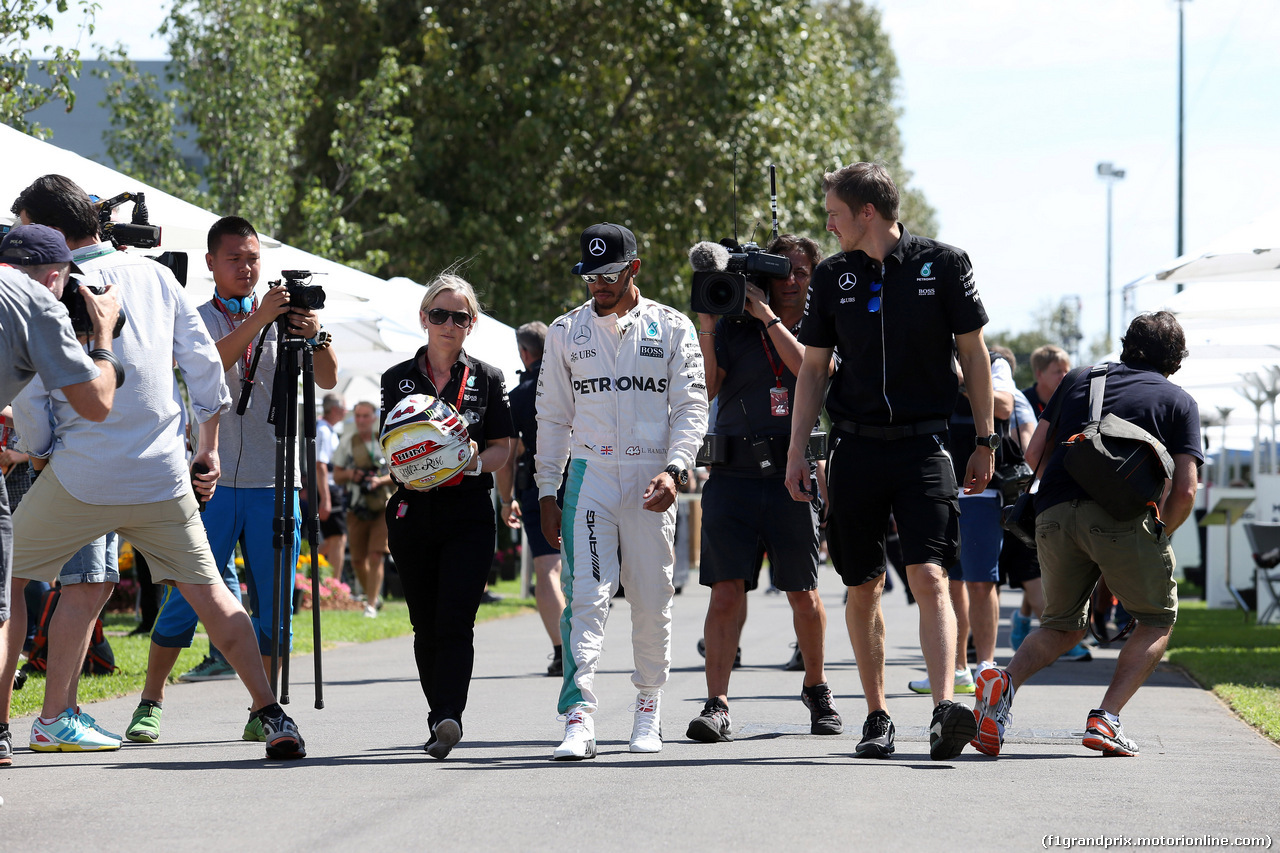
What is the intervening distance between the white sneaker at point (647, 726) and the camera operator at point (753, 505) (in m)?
0.54

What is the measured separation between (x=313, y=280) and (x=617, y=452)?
4.91m

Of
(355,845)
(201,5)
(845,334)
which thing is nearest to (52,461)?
(355,845)

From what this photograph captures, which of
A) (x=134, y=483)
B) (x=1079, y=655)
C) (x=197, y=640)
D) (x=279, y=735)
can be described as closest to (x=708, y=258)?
(x=134, y=483)

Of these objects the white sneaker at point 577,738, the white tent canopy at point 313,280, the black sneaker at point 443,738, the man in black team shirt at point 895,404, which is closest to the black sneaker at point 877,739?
the man in black team shirt at point 895,404

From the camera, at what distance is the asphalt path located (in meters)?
4.50

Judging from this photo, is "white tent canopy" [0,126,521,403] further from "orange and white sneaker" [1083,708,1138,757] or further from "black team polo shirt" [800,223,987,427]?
"orange and white sneaker" [1083,708,1138,757]

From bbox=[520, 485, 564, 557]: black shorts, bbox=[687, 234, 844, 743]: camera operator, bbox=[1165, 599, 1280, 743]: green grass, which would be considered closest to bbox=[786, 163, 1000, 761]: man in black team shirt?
bbox=[687, 234, 844, 743]: camera operator

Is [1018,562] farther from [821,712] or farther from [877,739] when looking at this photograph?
[877,739]

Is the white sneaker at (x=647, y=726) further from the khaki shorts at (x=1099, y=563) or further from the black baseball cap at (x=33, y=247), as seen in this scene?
the black baseball cap at (x=33, y=247)

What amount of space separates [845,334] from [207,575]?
8.84 feet

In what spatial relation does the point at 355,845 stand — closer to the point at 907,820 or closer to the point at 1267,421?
the point at 907,820

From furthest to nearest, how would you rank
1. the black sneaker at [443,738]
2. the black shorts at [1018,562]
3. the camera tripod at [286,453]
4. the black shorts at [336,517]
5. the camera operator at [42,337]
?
the black shorts at [336,517]
the black shorts at [1018,562]
the camera tripod at [286,453]
the black sneaker at [443,738]
the camera operator at [42,337]

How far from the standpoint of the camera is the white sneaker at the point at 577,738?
5922 mm

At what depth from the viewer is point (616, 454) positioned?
614 centimetres
